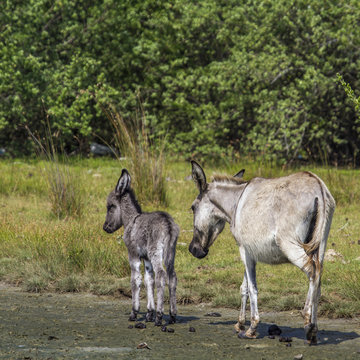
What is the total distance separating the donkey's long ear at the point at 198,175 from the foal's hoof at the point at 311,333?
202 cm

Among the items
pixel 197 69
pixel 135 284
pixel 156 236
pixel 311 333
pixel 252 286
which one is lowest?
pixel 311 333

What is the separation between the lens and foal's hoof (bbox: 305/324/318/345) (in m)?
6.69

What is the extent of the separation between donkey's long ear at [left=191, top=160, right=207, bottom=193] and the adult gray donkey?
52 centimetres

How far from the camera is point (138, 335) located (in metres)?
7.45

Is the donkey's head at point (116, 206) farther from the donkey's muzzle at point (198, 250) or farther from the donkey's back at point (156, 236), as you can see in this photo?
the donkey's muzzle at point (198, 250)

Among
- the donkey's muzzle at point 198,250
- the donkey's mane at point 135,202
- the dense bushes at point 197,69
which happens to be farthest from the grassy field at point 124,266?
Answer: the dense bushes at point 197,69

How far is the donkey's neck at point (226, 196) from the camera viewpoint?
768cm

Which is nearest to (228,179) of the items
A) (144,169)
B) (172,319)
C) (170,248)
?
(170,248)

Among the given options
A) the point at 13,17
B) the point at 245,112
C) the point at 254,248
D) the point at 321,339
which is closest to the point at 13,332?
the point at 254,248

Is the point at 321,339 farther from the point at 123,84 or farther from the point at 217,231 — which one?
the point at 123,84

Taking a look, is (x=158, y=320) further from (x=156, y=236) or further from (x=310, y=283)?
(x=310, y=283)

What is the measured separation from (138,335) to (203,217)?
1.50 metres

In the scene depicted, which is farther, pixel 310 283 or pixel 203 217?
pixel 203 217

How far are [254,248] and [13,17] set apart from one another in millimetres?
16834
